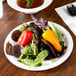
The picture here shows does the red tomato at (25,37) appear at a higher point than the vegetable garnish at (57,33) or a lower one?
higher

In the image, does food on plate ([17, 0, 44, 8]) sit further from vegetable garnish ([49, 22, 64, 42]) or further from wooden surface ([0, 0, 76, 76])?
vegetable garnish ([49, 22, 64, 42])

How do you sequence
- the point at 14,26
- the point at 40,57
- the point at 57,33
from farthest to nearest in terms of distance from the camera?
the point at 14,26 < the point at 57,33 < the point at 40,57

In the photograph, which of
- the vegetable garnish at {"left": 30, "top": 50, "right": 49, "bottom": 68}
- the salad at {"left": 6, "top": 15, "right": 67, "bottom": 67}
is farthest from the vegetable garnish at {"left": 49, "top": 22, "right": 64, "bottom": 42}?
the vegetable garnish at {"left": 30, "top": 50, "right": 49, "bottom": 68}

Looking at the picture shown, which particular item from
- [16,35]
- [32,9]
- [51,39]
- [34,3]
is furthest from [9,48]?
[34,3]

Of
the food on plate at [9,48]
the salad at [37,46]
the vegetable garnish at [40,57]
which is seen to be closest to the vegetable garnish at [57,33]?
the salad at [37,46]

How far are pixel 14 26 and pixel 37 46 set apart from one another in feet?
1.06

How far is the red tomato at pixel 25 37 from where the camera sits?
821mm

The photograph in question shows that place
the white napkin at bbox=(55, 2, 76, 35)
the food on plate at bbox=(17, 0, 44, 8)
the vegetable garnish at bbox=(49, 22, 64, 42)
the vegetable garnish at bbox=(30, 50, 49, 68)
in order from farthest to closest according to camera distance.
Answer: the food on plate at bbox=(17, 0, 44, 8) → the white napkin at bbox=(55, 2, 76, 35) → the vegetable garnish at bbox=(49, 22, 64, 42) → the vegetable garnish at bbox=(30, 50, 49, 68)

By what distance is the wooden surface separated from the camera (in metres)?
0.76

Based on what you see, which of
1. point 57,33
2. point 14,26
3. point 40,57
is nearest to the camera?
point 40,57

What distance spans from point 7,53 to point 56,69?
0.26m

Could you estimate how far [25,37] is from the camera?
82 cm

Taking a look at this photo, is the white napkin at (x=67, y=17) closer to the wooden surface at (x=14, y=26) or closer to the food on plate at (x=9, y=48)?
the wooden surface at (x=14, y=26)

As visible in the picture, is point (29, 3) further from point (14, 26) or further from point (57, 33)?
point (57, 33)
